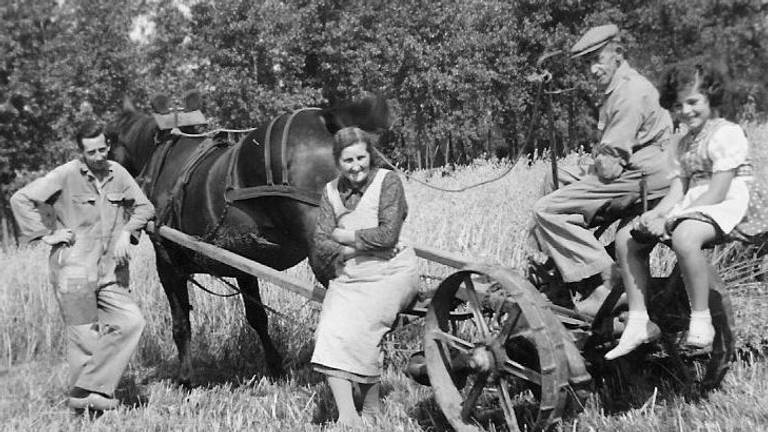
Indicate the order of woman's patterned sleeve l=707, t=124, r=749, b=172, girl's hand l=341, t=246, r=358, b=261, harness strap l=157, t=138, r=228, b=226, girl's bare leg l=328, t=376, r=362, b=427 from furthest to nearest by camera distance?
harness strap l=157, t=138, r=228, b=226 < girl's hand l=341, t=246, r=358, b=261 < girl's bare leg l=328, t=376, r=362, b=427 < woman's patterned sleeve l=707, t=124, r=749, b=172

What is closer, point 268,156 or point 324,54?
point 268,156

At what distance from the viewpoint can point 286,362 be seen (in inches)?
244

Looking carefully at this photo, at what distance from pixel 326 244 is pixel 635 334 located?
1.61 metres

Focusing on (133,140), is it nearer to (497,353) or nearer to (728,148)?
(497,353)

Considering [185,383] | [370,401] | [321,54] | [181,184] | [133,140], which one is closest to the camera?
[370,401]

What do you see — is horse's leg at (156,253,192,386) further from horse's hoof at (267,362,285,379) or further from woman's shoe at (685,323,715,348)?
woman's shoe at (685,323,715,348)

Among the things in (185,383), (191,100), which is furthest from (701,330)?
(191,100)

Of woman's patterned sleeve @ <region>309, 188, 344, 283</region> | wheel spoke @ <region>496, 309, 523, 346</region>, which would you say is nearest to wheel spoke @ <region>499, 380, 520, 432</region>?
wheel spoke @ <region>496, 309, 523, 346</region>

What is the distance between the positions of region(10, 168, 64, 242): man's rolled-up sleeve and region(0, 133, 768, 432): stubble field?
1170 millimetres

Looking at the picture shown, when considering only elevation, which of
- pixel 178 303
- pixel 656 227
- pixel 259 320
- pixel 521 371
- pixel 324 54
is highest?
pixel 324 54

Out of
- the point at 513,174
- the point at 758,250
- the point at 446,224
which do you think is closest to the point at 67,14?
the point at 513,174

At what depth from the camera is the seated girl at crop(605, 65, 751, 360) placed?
2.88 metres

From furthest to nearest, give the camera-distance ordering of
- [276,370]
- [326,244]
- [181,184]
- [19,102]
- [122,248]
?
[19,102], [276,370], [181,184], [122,248], [326,244]

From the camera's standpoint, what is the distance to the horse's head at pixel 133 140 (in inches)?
259
